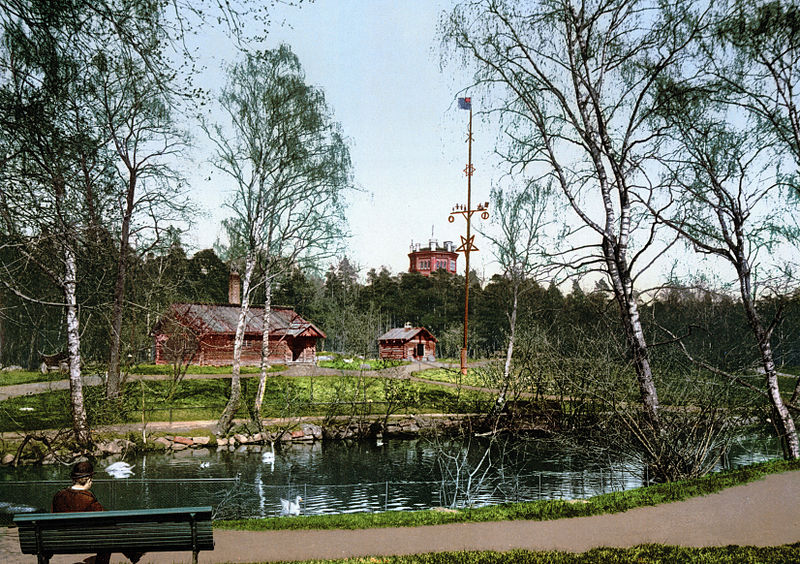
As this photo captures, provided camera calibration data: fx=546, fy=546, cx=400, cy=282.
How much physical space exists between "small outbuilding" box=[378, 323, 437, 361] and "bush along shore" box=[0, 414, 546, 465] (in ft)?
76.6

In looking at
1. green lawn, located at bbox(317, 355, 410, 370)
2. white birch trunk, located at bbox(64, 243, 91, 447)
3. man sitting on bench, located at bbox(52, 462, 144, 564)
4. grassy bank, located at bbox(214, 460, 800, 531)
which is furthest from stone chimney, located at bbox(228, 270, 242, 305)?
man sitting on bench, located at bbox(52, 462, 144, 564)

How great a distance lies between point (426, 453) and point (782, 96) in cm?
1440

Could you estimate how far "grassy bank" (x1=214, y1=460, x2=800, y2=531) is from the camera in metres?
8.20

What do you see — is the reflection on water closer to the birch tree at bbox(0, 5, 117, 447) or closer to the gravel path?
the gravel path

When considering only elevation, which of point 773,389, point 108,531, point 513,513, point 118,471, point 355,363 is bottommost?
point 118,471

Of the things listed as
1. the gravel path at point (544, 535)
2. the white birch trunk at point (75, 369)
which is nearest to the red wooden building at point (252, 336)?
the white birch trunk at point (75, 369)

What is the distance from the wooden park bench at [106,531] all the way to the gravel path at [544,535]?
1254mm

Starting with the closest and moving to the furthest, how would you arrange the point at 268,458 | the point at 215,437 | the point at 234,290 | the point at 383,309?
the point at 268,458, the point at 215,437, the point at 234,290, the point at 383,309

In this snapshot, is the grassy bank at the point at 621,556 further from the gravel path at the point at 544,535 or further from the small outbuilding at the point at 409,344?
the small outbuilding at the point at 409,344

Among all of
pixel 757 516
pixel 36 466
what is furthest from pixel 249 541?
pixel 36 466

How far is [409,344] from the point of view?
47.4 meters

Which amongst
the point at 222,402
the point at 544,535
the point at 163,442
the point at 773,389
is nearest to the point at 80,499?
the point at 544,535

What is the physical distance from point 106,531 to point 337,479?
34.7ft

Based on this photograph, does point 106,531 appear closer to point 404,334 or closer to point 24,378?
point 24,378
